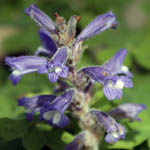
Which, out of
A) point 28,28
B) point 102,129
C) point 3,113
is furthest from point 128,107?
point 28,28

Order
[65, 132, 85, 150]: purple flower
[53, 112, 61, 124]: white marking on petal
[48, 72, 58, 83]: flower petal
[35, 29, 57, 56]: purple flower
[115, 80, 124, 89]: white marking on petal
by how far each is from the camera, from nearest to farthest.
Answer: [48, 72, 58, 83]: flower petal → [115, 80, 124, 89]: white marking on petal → [53, 112, 61, 124]: white marking on petal → [65, 132, 85, 150]: purple flower → [35, 29, 57, 56]: purple flower

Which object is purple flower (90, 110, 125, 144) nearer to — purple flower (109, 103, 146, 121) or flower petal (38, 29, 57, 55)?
purple flower (109, 103, 146, 121)

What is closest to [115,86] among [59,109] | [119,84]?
[119,84]

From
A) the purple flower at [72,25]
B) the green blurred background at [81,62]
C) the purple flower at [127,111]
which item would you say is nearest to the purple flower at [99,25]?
the purple flower at [72,25]

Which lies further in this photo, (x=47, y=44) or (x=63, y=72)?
(x=47, y=44)

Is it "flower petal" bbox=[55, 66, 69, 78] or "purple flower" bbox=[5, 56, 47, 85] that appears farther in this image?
"purple flower" bbox=[5, 56, 47, 85]

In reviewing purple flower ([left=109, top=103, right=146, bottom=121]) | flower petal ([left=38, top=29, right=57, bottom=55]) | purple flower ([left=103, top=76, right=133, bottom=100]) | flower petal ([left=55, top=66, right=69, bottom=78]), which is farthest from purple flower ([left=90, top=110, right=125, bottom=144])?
flower petal ([left=38, top=29, right=57, bottom=55])

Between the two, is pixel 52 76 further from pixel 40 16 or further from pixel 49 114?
pixel 40 16
